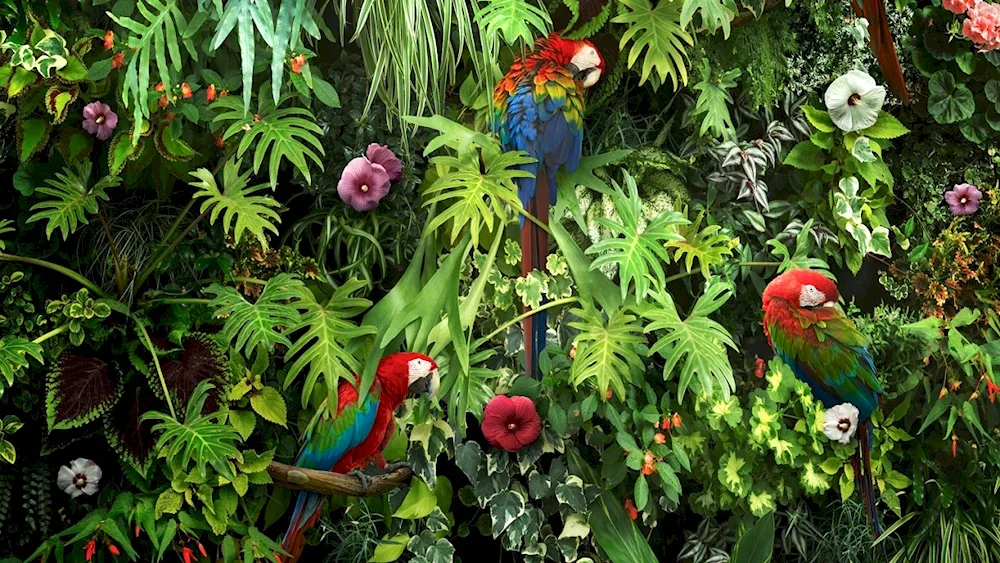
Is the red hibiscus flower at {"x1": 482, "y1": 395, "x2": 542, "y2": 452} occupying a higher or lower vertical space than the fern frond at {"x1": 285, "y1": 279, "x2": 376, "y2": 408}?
lower

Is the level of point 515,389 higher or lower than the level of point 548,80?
lower

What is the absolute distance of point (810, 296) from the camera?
2.29 m

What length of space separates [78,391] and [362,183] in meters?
0.69

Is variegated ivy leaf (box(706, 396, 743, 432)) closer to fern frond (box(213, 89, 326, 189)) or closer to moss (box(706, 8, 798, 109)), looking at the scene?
moss (box(706, 8, 798, 109))

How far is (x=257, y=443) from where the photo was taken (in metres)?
2.30

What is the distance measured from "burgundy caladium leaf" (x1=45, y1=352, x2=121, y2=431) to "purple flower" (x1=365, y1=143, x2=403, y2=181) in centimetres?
67

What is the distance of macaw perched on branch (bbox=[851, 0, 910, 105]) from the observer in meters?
2.36

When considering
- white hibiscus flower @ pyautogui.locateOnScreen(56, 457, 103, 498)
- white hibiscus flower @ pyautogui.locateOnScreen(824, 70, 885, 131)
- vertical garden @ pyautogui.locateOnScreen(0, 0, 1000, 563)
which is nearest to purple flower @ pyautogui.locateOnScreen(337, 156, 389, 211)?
vertical garden @ pyautogui.locateOnScreen(0, 0, 1000, 563)

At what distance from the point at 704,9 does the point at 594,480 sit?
3.16 feet

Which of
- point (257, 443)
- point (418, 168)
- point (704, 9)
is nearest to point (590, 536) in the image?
point (257, 443)

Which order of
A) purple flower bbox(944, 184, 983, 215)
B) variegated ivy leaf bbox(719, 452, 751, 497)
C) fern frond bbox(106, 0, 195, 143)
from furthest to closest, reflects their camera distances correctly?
purple flower bbox(944, 184, 983, 215) < variegated ivy leaf bbox(719, 452, 751, 497) < fern frond bbox(106, 0, 195, 143)

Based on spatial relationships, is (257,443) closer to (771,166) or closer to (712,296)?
(712,296)

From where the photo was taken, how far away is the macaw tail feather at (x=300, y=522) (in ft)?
7.30

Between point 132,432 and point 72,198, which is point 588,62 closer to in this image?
point 72,198
